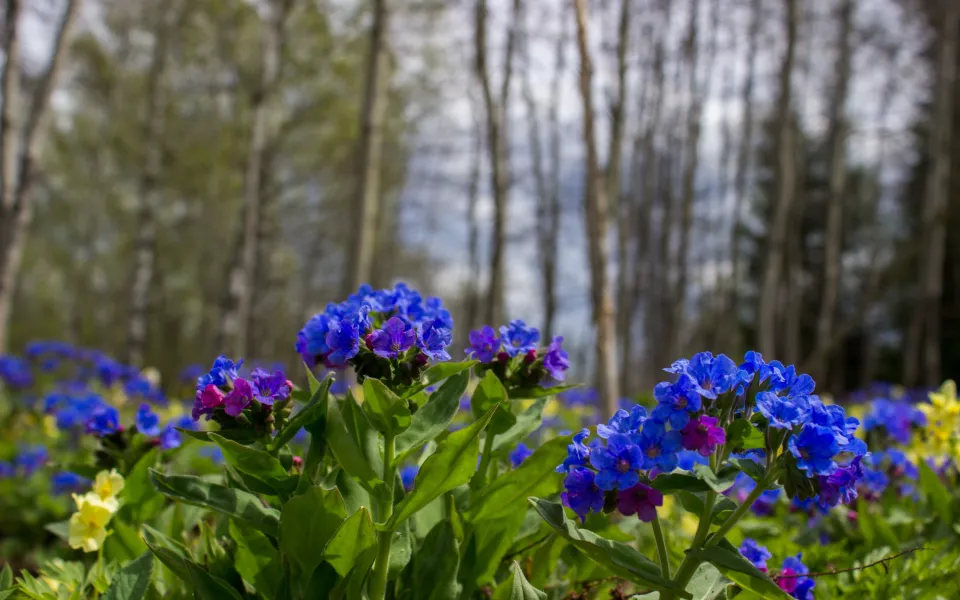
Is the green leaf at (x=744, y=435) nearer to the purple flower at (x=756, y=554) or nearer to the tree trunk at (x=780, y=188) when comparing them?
the purple flower at (x=756, y=554)

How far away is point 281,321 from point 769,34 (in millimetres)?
18845

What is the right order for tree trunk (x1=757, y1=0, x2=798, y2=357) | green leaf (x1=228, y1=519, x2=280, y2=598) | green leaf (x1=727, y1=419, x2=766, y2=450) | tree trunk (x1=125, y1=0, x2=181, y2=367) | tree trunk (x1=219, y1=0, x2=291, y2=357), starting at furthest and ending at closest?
tree trunk (x1=125, y1=0, x2=181, y2=367) → tree trunk (x1=757, y1=0, x2=798, y2=357) → tree trunk (x1=219, y1=0, x2=291, y2=357) → green leaf (x1=228, y1=519, x2=280, y2=598) → green leaf (x1=727, y1=419, x2=766, y2=450)

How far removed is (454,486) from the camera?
1.38m

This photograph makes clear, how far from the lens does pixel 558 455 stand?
5.17 feet

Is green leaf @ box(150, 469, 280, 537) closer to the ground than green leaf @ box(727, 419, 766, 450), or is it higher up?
closer to the ground

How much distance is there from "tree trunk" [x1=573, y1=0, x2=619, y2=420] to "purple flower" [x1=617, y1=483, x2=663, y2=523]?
2601 millimetres

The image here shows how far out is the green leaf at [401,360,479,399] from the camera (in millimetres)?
1467

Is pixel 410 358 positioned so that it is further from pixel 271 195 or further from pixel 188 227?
pixel 188 227

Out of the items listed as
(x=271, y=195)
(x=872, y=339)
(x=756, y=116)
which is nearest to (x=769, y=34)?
(x=756, y=116)

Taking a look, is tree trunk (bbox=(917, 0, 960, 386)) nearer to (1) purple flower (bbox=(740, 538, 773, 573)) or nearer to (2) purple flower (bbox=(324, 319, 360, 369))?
(1) purple flower (bbox=(740, 538, 773, 573))

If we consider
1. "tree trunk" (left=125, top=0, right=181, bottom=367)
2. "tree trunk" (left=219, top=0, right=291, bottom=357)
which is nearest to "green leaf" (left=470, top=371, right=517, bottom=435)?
"tree trunk" (left=219, top=0, right=291, bottom=357)

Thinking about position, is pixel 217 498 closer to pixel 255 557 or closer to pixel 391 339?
pixel 255 557

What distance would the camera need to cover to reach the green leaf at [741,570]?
1.18 meters

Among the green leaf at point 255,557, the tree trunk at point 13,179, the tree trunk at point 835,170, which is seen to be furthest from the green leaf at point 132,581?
the tree trunk at point 835,170
